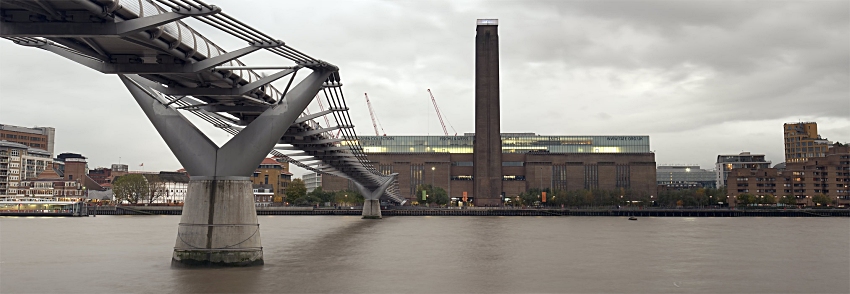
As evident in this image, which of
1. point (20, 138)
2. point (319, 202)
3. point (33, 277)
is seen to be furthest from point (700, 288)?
point (20, 138)

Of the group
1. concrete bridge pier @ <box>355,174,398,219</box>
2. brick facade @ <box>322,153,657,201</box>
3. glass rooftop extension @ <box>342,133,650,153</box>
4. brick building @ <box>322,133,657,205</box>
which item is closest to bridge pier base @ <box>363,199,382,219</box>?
concrete bridge pier @ <box>355,174,398,219</box>

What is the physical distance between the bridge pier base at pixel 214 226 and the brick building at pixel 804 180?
13751 centimetres

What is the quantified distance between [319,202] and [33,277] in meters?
107

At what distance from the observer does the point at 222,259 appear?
987 inches

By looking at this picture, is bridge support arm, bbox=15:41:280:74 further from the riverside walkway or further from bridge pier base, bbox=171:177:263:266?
the riverside walkway

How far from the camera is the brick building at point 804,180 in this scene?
139750 millimetres

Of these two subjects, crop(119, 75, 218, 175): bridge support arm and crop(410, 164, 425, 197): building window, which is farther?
crop(410, 164, 425, 197): building window

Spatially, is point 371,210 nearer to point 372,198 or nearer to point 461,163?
point 372,198

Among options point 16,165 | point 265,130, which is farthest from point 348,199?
point 265,130

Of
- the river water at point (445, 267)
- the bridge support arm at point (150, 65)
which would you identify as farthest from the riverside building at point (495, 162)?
the bridge support arm at point (150, 65)

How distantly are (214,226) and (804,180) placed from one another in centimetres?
14669

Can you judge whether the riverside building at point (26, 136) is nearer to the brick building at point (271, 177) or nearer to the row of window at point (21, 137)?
the row of window at point (21, 137)

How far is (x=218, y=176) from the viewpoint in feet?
83.8

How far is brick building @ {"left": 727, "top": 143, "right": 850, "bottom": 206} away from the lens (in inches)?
5502
